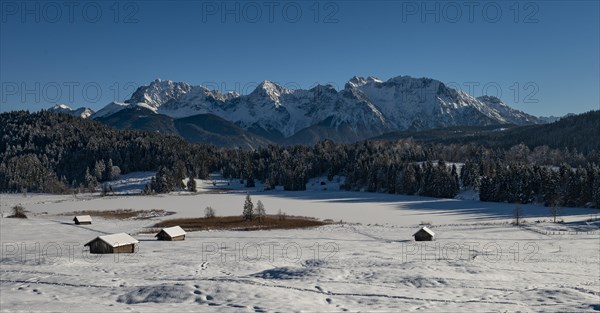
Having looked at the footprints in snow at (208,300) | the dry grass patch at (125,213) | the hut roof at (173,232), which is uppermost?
the footprints in snow at (208,300)

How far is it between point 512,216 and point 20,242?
91.0 metres

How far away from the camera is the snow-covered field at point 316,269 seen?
2980cm

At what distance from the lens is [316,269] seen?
4097 centimetres

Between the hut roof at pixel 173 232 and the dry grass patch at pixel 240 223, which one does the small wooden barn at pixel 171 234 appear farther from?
the dry grass patch at pixel 240 223

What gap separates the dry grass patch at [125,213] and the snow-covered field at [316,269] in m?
13.6

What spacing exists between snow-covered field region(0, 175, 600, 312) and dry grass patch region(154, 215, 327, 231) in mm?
6673

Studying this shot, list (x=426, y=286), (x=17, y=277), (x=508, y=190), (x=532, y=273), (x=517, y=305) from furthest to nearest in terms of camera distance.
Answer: (x=508, y=190) < (x=532, y=273) < (x=17, y=277) < (x=426, y=286) < (x=517, y=305)

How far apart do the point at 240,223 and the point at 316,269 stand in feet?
185

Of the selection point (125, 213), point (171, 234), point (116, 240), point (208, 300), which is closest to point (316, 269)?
point (208, 300)

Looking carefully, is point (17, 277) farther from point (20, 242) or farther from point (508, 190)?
point (508, 190)

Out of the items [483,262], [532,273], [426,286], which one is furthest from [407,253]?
[426,286]

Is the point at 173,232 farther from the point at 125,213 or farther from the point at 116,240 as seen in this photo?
the point at 125,213

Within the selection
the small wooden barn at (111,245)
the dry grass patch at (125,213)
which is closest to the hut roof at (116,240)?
the small wooden barn at (111,245)

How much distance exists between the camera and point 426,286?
3588 cm
